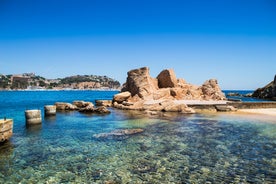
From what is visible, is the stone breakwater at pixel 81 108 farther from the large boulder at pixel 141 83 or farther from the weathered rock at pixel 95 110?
the large boulder at pixel 141 83

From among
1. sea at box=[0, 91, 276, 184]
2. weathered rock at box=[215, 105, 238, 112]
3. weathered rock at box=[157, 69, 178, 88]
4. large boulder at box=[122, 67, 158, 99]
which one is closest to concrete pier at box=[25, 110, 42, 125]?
sea at box=[0, 91, 276, 184]

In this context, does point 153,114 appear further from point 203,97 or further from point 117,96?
point 203,97

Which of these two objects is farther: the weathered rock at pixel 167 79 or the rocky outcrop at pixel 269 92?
the rocky outcrop at pixel 269 92

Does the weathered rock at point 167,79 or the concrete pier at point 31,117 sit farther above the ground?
the weathered rock at point 167,79

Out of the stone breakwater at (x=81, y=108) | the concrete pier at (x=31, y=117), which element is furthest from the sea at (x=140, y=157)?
the stone breakwater at (x=81, y=108)

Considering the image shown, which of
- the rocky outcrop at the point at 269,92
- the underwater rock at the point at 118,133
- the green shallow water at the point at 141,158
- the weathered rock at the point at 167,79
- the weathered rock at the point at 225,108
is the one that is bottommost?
the green shallow water at the point at 141,158

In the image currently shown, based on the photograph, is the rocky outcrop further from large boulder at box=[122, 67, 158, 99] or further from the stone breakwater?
the stone breakwater

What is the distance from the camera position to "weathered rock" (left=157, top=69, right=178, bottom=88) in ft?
152

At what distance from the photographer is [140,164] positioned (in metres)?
10.6

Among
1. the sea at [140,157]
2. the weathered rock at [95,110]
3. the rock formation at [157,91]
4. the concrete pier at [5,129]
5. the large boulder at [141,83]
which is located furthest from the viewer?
the large boulder at [141,83]

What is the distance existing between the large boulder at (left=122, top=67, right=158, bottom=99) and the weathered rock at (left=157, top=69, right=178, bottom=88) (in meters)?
3.54

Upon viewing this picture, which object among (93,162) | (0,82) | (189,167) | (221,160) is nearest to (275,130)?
(221,160)

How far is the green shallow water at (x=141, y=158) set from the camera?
29.9 feet

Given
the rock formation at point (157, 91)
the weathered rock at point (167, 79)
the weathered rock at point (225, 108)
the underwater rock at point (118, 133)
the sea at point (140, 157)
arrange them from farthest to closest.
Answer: the weathered rock at point (167, 79) < the rock formation at point (157, 91) < the weathered rock at point (225, 108) < the underwater rock at point (118, 133) < the sea at point (140, 157)
